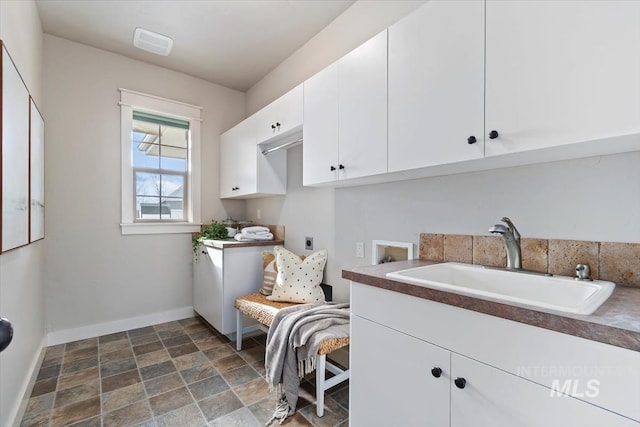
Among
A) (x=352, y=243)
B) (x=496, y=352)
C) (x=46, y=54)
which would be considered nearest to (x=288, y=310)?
(x=352, y=243)

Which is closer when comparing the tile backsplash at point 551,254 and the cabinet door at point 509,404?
the cabinet door at point 509,404

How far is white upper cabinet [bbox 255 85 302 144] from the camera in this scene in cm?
225

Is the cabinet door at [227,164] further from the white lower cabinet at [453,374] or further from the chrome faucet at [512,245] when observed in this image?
the chrome faucet at [512,245]

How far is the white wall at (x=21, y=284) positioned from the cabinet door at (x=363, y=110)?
1.72 m

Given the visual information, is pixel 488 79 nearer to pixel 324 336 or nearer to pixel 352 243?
pixel 352 243

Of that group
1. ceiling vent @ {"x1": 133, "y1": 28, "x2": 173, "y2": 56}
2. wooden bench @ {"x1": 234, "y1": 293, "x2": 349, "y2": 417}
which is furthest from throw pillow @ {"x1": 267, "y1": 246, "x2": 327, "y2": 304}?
ceiling vent @ {"x1": 133, "y1": 28, "x2": 173, "y2": 56}

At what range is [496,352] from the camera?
894 millimetres

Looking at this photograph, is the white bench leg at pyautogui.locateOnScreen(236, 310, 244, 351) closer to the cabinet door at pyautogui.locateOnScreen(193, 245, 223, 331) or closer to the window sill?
the cabinet door at pyautogui.locateOnScreen(193, 245, 223, 331)

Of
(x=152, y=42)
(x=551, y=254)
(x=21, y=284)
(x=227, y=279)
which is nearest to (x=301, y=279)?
(x=227, y=279)

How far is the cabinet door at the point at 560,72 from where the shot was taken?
2.79 feet

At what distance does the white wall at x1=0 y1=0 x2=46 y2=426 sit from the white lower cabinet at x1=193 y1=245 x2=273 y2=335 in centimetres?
127

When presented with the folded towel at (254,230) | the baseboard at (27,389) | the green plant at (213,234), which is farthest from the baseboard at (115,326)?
the folded towel at (254,230)

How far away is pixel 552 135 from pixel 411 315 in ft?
2.60

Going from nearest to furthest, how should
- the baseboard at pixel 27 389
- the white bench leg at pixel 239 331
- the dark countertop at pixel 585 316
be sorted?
the dark countertop at pixel 585 316
the baseboard at pixel 27 389
the white bench leg at pixel 239 331
